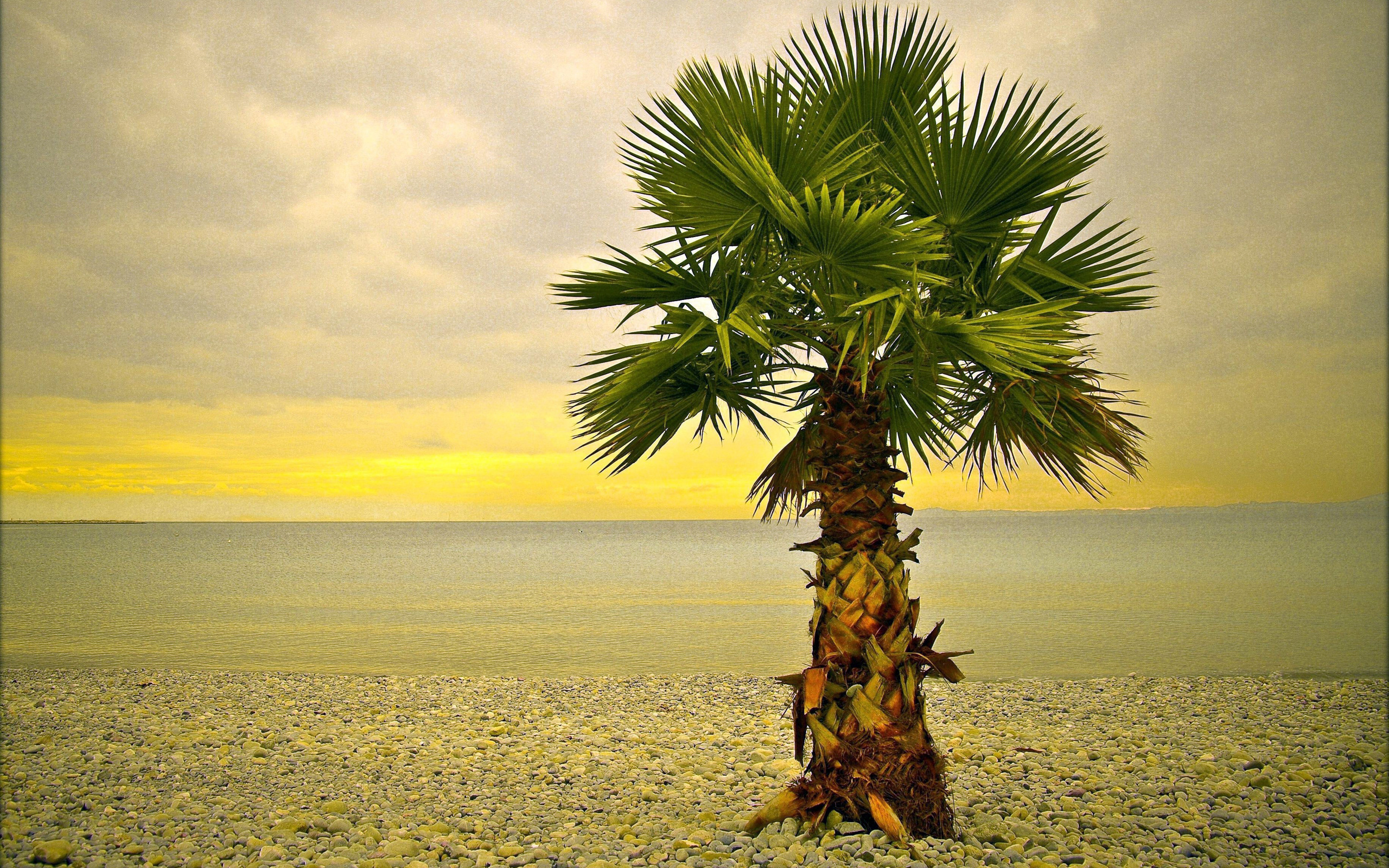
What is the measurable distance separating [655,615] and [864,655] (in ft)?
58.3

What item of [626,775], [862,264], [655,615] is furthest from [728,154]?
[655,615]

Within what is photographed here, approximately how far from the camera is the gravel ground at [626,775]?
5473 mm

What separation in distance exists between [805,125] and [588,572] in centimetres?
3982

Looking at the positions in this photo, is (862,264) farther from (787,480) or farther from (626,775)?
(626,775)

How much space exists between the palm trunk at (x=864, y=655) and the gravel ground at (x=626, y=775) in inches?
10.8

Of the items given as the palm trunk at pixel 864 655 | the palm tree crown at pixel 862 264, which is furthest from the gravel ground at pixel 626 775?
the palm tree crown at pixel 862 264

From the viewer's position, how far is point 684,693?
441 inches

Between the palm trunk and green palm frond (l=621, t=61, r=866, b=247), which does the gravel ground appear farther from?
green palm frond (l=621, t=61, r=866, b=247)

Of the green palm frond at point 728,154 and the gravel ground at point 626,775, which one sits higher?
the green palm frond at point 728,154

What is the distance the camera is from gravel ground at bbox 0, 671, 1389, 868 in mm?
5473

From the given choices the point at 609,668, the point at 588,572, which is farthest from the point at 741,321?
the point at 588,572

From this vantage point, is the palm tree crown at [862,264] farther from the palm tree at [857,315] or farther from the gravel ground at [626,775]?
the gravel ground at [626,775]

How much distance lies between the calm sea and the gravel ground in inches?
60.0

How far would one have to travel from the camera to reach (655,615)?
72.9ft
